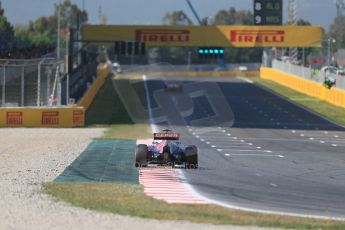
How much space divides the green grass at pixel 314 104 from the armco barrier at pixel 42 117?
50.6ft

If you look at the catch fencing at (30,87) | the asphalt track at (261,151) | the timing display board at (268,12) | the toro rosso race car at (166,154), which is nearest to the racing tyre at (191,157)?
the toro rosso race car at (166,154)

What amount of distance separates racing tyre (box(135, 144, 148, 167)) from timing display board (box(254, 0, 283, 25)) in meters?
63.1

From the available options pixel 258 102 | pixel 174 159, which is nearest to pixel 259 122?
pixel 258 102

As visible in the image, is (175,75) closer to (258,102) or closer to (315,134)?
(258,102)

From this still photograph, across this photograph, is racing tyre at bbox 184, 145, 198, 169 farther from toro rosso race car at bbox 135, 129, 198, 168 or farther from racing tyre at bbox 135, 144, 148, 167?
racing tyre at bbox 135, 144, 148, 167

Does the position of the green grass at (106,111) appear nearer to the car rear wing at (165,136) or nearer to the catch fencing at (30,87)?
the catch fencing at (30,87)

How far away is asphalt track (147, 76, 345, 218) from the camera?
21.1 meters

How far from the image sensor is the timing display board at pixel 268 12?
291 ft

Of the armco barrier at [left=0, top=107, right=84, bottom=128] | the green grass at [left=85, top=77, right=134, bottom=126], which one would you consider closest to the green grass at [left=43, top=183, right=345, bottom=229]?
the armco barrier at [left=0, top=107, right=84, bottom=128]

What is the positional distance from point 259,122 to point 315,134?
824cm

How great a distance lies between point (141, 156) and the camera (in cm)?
2631

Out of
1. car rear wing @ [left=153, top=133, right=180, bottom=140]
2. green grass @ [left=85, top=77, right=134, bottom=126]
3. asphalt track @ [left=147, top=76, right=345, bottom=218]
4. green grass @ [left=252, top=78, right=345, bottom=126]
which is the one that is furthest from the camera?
green grass @ [left=252, top=78, right=345, bottom=126]

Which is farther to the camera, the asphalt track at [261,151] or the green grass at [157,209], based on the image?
the asphalt track at [261,151]

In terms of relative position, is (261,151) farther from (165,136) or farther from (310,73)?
(310,73)
